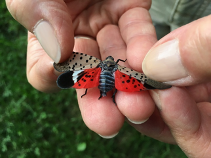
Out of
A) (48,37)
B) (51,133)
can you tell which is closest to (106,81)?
(48,37)

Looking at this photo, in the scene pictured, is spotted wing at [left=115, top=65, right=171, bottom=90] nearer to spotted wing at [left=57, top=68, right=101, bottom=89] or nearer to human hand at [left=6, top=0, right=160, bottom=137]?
human hand at [left=6, top=0, right=160, bottom=137]

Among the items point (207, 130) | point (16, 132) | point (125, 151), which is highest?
point (207, 130)

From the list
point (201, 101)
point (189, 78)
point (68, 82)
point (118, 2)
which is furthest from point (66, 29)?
point (201, 101)

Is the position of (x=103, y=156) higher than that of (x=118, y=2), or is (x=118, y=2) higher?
(x=118, y=2)

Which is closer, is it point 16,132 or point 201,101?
point 201,101

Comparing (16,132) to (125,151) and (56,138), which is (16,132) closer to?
(56,138)

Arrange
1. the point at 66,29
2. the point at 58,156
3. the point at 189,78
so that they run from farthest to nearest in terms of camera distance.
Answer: the point at 58,156
the point at 66,29
the point at 189,78

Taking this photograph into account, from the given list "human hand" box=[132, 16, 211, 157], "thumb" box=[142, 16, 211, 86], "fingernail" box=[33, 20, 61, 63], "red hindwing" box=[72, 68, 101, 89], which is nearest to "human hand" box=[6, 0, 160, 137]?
"fingernail" box=[33, 20, 61, 63]

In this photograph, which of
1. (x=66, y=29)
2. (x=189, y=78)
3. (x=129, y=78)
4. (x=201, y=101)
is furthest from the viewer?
(x=201, y=101)

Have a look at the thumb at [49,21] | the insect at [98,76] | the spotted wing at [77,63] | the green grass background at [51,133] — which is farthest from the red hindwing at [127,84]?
the green grass background at [51,133]
